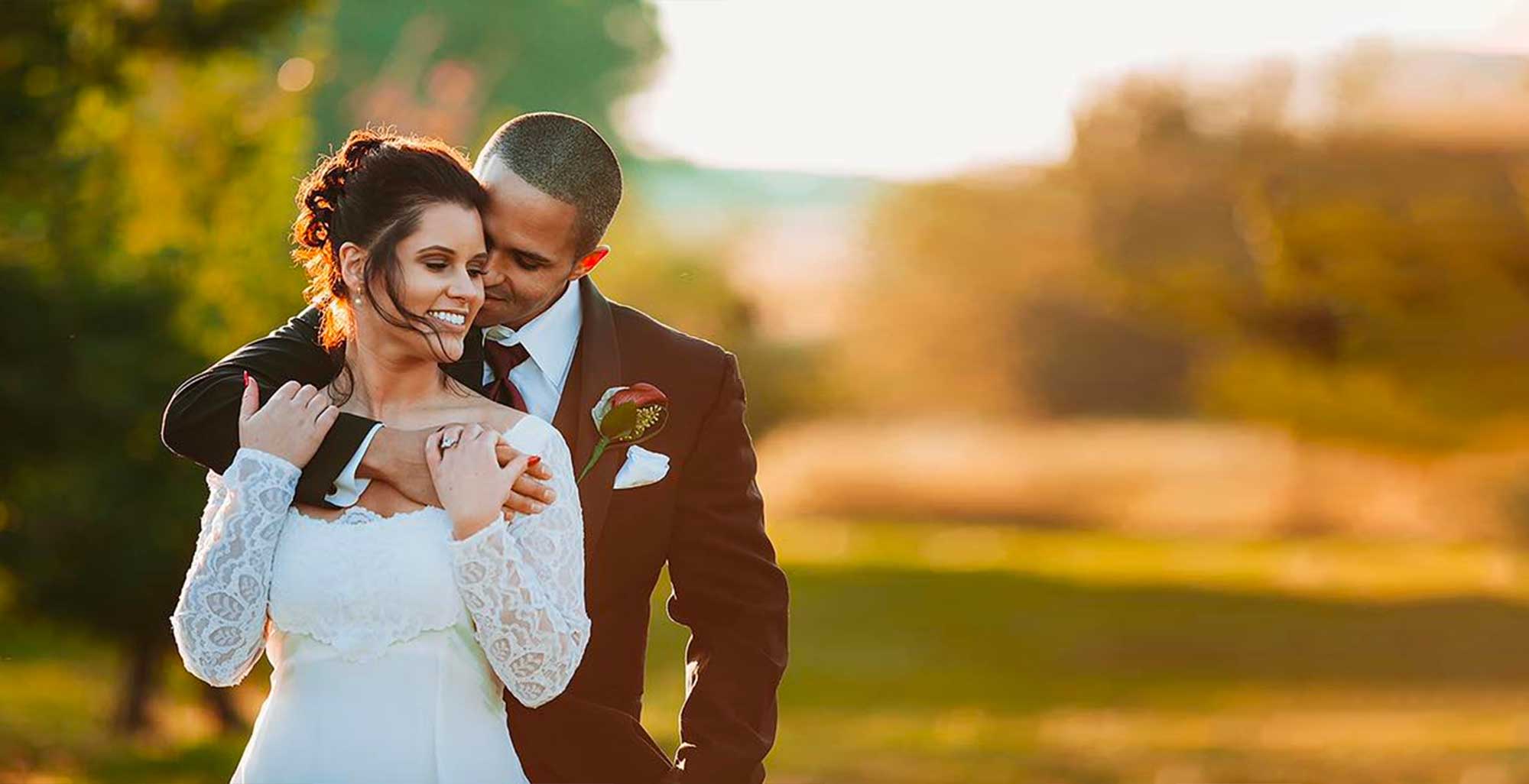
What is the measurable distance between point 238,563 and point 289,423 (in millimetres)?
208

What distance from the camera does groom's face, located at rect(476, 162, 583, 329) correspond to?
3.22 meters

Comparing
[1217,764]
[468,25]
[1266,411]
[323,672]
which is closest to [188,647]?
A: [323,672]

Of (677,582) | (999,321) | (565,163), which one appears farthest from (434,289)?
(999,321)

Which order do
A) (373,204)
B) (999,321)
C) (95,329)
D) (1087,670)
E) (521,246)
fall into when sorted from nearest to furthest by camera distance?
(373,204)
(521,246)
(95,329)
(1087,670)
(999,321)

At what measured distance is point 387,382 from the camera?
9.91 ft

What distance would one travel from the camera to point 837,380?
32250 mm

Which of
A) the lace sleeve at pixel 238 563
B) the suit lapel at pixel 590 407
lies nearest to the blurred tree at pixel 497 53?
the suit lapel at pixel 590 407

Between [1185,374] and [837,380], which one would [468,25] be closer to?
[837,380]

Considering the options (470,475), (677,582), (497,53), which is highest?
(497,53)

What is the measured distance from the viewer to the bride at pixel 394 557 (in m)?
2.86

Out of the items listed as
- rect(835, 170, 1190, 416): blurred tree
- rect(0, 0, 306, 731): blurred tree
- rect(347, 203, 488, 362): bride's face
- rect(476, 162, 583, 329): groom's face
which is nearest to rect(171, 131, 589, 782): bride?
rect(347, 203, 488, 362): bride's face

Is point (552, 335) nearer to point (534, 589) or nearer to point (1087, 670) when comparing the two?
point (534, 589)

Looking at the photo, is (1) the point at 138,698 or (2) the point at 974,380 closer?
(1) the point at 138,698

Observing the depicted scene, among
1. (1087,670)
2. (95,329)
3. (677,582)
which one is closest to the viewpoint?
(677,582)
